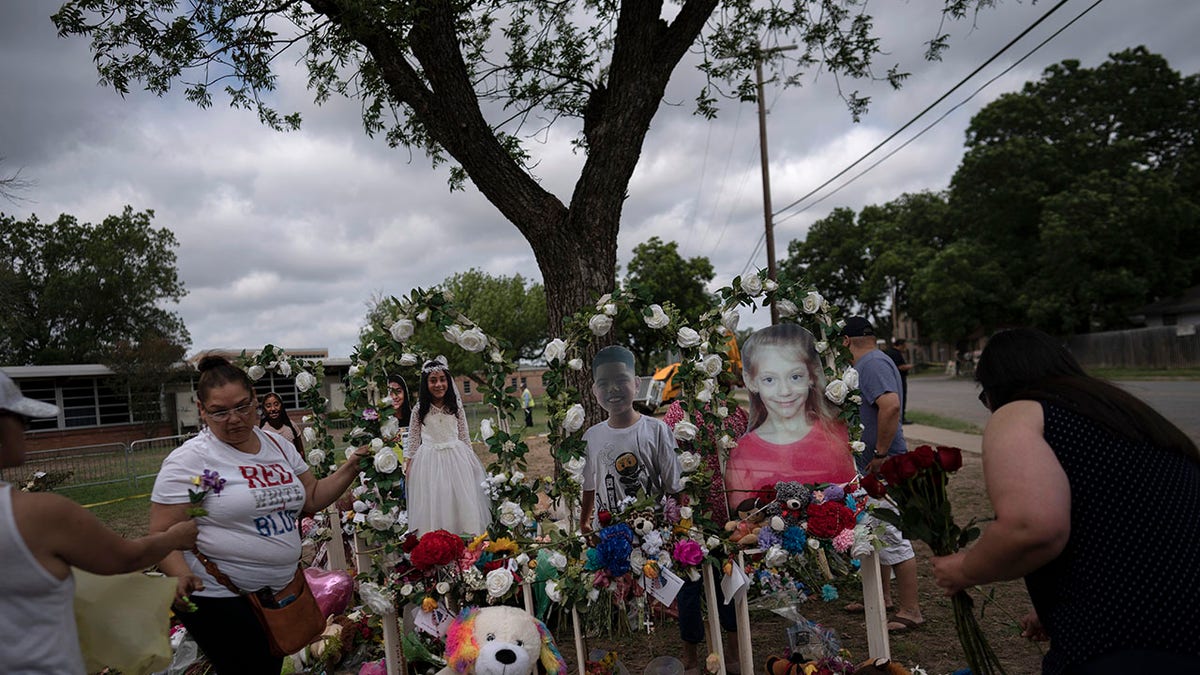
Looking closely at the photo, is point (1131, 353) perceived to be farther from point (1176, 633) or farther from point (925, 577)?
point (1176, 633)

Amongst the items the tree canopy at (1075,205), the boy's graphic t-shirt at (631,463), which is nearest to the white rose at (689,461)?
the boy's graphic t-shirt at (631,463)

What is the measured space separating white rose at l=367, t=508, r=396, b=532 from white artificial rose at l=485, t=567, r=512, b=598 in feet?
2.93

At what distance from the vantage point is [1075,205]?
26625 millimetres

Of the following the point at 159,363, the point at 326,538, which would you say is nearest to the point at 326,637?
the point at 326,538

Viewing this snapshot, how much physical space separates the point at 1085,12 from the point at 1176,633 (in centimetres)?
921

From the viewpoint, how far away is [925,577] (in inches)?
244

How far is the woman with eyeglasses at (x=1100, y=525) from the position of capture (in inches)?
71.8

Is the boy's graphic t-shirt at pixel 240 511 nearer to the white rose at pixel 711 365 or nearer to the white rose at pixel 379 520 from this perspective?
the white rose at pixel 379 520

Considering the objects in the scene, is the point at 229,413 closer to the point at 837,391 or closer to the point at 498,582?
the point at 498,582

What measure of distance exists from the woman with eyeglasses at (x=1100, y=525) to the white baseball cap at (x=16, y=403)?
2.72 meters

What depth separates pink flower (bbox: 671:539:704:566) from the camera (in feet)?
12.0

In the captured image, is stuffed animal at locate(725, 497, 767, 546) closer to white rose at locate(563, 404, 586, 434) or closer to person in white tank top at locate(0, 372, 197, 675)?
white rose at locate(563, 404, 586, 434)

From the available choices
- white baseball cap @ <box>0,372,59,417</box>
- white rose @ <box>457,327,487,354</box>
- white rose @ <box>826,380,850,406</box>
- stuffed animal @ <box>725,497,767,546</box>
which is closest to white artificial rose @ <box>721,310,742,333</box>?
white rose @ <box>826,380,850,406</box>

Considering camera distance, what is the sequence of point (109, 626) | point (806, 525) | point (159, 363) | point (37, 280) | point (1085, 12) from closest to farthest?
point (109, 626), point (806, 525), point (1085, 12), point (159, 363), point (37, 280)
